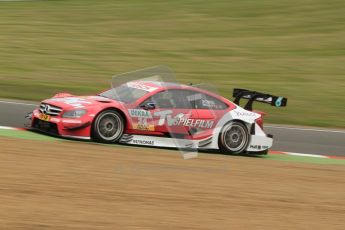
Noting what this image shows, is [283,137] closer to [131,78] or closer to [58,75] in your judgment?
[131,78]

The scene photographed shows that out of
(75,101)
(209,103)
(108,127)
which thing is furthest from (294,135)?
(75,101)

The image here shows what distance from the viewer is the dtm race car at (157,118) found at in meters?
11.7

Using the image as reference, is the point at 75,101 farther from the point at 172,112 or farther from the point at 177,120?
the point at 177,120

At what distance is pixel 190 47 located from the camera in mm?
25938

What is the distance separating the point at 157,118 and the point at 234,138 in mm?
1544

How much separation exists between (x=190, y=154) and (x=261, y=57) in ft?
45.7

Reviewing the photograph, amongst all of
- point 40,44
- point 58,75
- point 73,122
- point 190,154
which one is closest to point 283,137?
point 190,154

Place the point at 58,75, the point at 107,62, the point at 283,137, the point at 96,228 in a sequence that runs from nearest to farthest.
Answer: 1. the point at 96,228
2. the point at 283,137
3. the point at 58,75
4. the point at 107,62

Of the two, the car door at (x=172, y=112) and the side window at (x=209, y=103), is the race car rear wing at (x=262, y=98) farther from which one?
the car door at (x=172, y=112)

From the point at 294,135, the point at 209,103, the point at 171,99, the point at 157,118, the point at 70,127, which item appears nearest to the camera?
the point at 70,127

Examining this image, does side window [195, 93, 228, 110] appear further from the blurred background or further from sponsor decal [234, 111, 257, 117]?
the blurred background

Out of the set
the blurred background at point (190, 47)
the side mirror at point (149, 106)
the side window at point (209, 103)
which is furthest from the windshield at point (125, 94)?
the blurred background at point (190, 47)

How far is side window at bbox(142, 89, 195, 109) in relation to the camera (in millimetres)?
12312

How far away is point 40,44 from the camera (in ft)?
81.1
